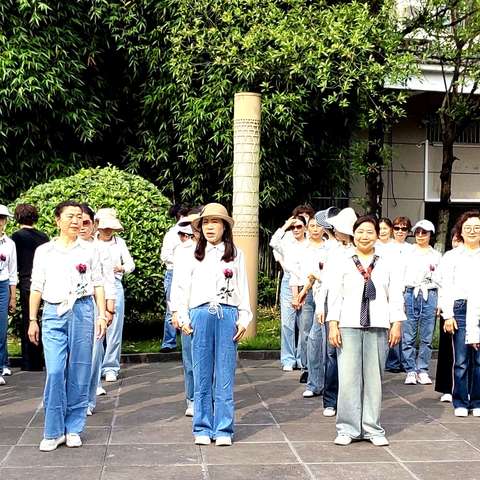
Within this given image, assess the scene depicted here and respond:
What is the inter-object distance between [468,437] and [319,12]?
7912 millimetres

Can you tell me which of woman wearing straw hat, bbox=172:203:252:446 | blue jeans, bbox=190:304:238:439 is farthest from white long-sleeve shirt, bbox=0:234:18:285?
Result: blue jeans, bbox=190:304:238:439

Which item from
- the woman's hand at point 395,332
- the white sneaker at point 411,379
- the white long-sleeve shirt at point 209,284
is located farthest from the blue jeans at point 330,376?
the white sneaker at point 411,379

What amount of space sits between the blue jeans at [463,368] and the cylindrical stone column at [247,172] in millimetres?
4134

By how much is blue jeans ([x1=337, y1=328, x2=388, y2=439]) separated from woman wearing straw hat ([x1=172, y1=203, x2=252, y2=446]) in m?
0.86

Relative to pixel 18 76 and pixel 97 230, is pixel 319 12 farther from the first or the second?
pixel 97 230

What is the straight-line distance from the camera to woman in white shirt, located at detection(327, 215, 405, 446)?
652 cm

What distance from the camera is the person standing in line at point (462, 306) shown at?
25.0 feet

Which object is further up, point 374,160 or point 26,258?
point 374,160

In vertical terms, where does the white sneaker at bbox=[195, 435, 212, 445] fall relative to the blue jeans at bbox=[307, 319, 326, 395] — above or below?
below

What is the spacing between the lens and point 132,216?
37.3 ft

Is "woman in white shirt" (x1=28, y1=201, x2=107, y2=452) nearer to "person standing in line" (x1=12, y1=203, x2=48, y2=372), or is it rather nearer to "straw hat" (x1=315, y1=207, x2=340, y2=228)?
"straw hat" (x1=315, y1=207, x2=340, y2=228)

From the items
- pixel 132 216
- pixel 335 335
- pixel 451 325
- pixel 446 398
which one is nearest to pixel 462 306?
pixel 451 325

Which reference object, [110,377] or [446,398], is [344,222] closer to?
[446,398]

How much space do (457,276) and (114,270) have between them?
366 cm
